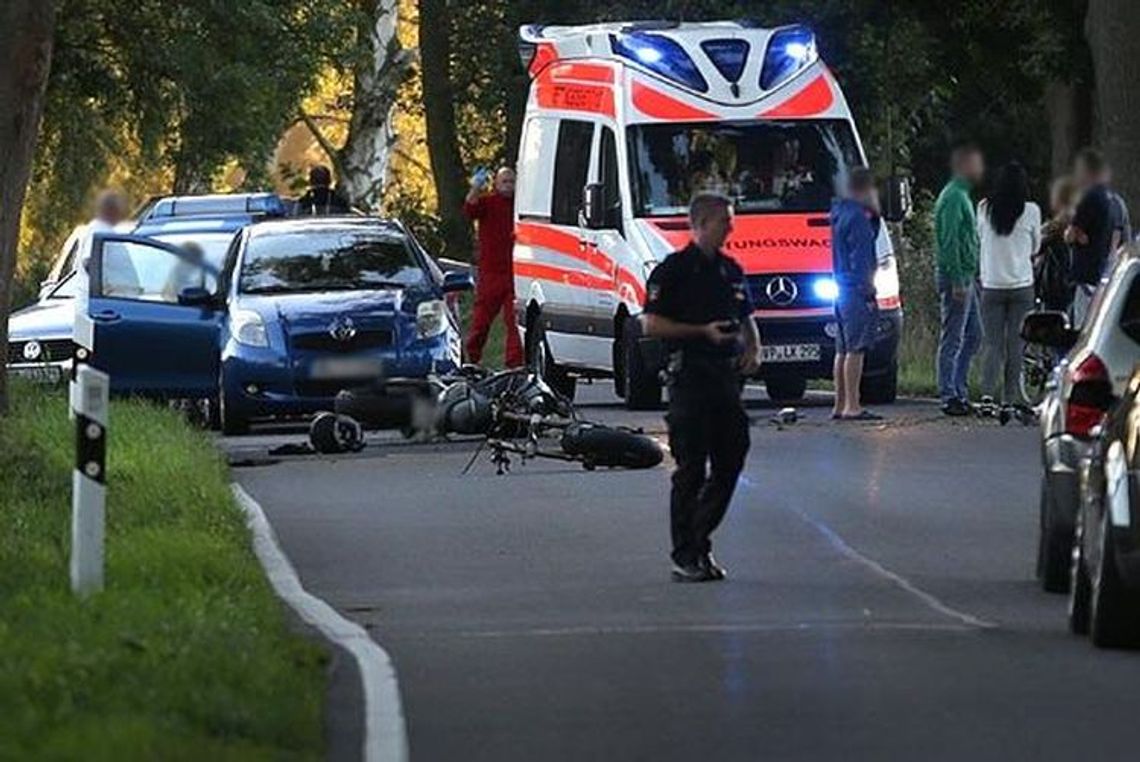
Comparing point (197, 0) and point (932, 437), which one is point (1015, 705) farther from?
point (197, 0)

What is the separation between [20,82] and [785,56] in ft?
32.1

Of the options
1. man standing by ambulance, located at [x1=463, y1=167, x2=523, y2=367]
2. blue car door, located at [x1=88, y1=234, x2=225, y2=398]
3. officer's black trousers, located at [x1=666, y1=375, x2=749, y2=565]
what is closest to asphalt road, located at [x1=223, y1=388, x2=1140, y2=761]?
officer's black trousers, located at [x1=666, y1=375, x2=749, y2=565]

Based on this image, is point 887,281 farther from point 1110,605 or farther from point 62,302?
point 1110,605

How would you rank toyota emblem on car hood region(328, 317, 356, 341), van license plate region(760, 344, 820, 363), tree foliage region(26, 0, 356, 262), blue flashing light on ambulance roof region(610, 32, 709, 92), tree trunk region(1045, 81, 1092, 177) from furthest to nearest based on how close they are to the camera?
tree foliage region(26, 0, 356, 262), tree trunk region(1045, 81, 1092, 177), blue flashing light on ambulance roof region(610, 32, 709, 92), van license plate region(760, 344, 820, 363), toyota emblem on car hood region(328, 317, 356, 341)

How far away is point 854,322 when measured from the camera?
27188 mm

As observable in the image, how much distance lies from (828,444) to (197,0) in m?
19.5

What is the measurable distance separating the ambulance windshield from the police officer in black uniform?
12.2 meters

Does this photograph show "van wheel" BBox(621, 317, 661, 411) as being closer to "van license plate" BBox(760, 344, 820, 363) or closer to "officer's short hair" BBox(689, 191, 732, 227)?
"van license plate" BBox(760, 344, 820, 363)

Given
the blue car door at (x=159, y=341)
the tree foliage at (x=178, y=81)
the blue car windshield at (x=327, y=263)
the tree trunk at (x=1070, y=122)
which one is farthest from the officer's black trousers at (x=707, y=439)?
the tree trunk at (x=1070, y=122)

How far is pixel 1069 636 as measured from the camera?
1444 centimetres

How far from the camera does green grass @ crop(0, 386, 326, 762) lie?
10.7 meters

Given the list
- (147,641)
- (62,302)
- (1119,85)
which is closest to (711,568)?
(147,641)

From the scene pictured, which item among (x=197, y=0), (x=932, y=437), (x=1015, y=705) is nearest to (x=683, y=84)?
(x=932, y=437)

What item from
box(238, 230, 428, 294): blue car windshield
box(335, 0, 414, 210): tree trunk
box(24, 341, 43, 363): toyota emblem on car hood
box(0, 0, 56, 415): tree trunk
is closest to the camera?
box(0, 0, 56, 415): tree trunk
